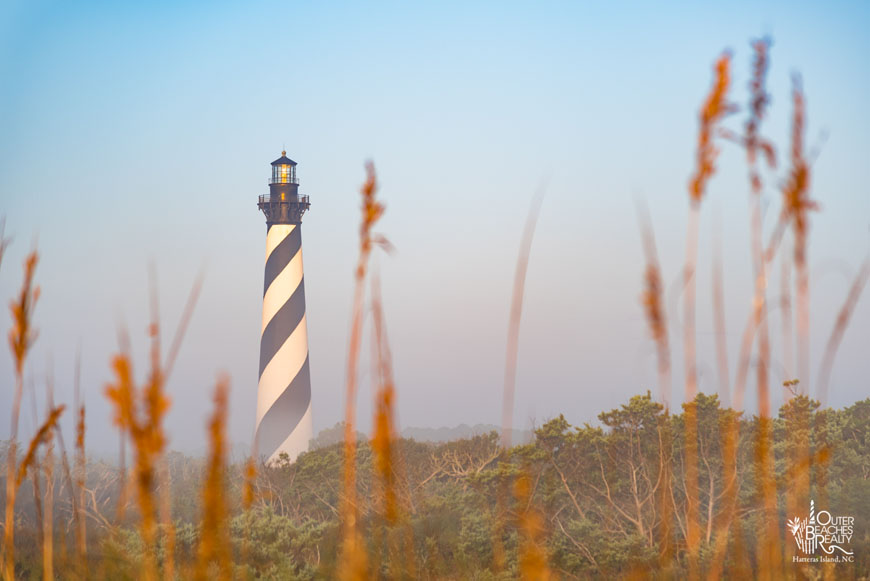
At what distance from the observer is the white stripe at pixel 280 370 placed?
22.5 meters

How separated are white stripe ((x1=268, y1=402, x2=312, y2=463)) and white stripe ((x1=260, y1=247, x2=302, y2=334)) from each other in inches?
109

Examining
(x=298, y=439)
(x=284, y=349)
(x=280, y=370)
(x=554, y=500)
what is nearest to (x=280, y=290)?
(x=284, y=349)

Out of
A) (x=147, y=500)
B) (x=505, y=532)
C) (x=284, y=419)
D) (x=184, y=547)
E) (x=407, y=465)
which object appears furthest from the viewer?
(x=284, y=419)

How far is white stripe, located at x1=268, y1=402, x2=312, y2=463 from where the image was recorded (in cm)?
2266

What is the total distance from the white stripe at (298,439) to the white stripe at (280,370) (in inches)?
37.2

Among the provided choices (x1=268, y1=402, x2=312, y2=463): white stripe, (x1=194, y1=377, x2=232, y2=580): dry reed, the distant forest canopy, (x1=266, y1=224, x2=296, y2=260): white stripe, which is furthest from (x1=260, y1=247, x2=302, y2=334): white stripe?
(x1=194, y1=377, x2=232, y2=580): dry reed

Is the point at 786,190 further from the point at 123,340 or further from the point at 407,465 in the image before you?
the point at 407,465

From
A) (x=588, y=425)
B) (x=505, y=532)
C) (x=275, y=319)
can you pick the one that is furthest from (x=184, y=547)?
(x=275, y=319)

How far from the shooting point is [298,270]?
76.6ft

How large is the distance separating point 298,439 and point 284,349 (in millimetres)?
2525

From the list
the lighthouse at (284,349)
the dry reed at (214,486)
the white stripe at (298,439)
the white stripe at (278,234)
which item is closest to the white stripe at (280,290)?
the lighthouse at (284,349)

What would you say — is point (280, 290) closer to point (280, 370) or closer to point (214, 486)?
point (280, 370)

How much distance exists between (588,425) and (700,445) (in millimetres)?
1889

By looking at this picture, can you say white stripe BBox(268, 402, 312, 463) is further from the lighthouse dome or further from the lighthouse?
the lighthouse dome
